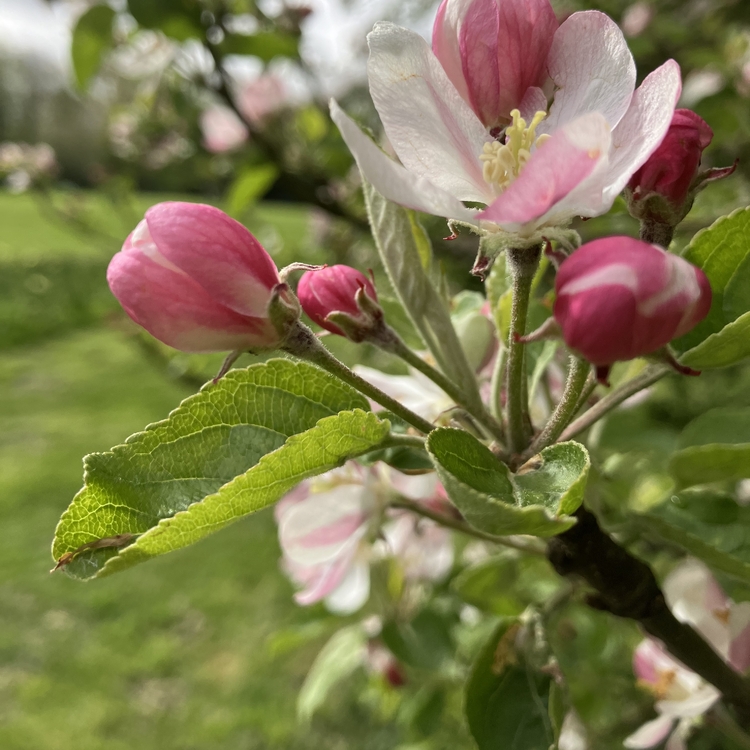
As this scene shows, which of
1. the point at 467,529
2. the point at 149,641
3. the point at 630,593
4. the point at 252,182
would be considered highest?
the point at 630,593

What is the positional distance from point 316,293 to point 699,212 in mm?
1937

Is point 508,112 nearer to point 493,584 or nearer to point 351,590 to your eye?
point 493,584

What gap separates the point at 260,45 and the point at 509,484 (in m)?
1.75

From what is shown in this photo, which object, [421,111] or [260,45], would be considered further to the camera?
[260,45]

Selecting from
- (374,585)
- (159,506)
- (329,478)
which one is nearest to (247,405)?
(159,506)

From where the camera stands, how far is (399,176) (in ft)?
1.46

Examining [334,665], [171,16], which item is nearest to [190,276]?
[334,665]

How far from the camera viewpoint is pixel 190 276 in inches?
19.5

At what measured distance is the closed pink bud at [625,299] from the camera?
1.32 ft

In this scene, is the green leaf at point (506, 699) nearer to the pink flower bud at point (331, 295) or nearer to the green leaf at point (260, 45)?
the pink flower bud at point (331, 295)

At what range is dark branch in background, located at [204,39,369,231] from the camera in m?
1.91

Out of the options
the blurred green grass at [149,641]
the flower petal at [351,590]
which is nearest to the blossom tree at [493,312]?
the flower petal at [351,590]

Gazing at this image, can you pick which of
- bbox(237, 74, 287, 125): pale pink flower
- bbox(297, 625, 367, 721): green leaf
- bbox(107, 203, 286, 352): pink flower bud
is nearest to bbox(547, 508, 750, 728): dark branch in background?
bbox(107, 203, 286, 352): pink flower bud

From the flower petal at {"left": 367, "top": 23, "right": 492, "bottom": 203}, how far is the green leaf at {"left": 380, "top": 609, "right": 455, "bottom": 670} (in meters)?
0.98
